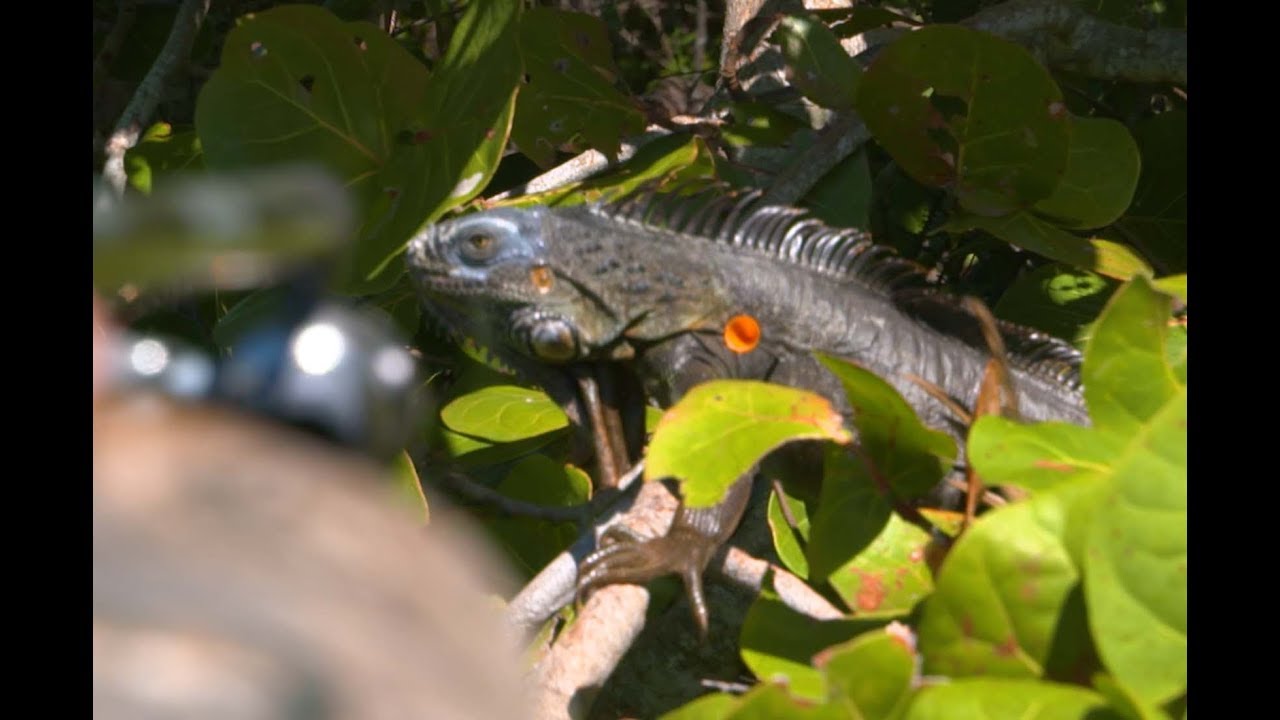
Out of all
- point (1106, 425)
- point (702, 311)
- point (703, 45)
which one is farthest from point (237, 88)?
point (703, 45)

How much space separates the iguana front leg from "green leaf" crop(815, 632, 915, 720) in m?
0.95

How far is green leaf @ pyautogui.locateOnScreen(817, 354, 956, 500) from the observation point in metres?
1.59

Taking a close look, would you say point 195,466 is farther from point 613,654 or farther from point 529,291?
point 529,291

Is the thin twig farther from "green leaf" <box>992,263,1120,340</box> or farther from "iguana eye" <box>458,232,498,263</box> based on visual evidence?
"green leaf" <box>992,263,1120,340</box>

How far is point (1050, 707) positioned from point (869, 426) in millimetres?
565

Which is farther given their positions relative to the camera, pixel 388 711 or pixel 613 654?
pixel 613 654

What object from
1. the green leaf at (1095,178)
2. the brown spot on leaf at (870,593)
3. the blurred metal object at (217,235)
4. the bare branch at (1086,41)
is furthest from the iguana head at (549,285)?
the blurred metal object at (217,235)

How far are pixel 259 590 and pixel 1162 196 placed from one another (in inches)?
98.9

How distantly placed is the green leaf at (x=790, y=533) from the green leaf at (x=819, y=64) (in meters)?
0.80

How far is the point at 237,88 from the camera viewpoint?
245cm

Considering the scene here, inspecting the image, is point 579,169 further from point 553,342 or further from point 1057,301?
point 1057,301

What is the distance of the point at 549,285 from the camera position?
2.63 m

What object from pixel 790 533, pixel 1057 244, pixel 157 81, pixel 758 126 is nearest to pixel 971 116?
pixel 1057 244

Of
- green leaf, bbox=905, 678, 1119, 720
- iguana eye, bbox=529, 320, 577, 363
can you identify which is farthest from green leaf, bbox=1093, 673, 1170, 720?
iguana eye, bbox=529, 320, 577, 363
